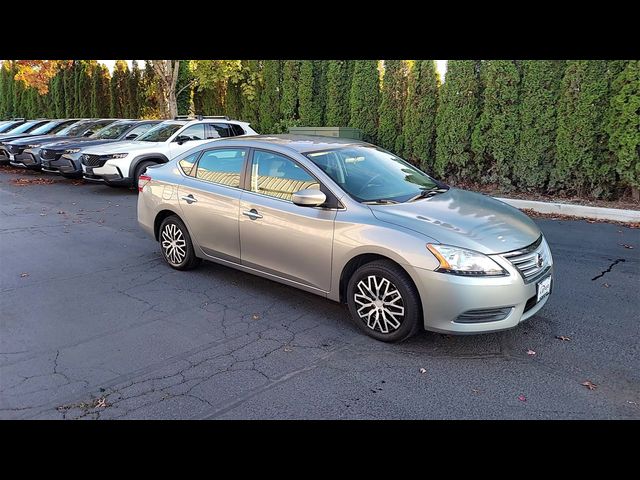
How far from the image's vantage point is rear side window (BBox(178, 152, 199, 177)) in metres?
5.48

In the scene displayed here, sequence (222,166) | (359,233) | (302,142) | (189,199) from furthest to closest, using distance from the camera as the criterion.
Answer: (189,199), (222,166), (302,142), (359,233)

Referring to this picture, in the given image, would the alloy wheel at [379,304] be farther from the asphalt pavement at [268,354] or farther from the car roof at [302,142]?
the car roof at [302,142]

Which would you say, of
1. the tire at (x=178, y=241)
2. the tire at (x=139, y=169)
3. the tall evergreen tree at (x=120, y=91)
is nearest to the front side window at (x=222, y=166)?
the tire at (x=178, y=241)

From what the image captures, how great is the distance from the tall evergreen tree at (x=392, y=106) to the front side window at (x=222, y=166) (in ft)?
24.4

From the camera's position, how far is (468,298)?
3467 mm

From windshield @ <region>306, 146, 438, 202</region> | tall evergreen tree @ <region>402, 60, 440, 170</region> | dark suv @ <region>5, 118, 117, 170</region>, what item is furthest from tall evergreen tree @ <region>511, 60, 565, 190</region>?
dark suv @ <region>5, 118, 117, 170</region>

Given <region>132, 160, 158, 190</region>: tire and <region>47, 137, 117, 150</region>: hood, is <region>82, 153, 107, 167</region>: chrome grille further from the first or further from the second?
<region>47, 137, 117, 150</region>: hood

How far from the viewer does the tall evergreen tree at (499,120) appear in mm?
9773

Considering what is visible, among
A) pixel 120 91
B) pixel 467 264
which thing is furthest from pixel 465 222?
pixel 120 91

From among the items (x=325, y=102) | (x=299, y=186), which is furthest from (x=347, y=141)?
(x=325, y=102)

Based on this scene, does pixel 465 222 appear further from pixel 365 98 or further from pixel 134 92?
pixel 134 92

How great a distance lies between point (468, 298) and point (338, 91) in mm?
10346

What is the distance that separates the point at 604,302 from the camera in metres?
4.68

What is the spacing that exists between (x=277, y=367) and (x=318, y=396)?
1.62ft
